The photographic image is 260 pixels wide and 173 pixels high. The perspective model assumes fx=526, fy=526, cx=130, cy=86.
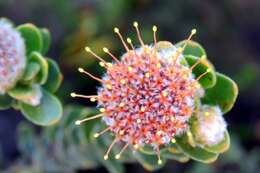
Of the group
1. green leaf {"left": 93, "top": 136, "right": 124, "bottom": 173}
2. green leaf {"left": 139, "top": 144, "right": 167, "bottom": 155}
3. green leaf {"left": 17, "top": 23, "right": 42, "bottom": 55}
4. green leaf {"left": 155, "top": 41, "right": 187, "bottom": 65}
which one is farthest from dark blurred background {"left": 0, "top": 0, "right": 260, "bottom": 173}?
green leaf {"left": 155, "top": 41, "right": 187, "bottom": 65}

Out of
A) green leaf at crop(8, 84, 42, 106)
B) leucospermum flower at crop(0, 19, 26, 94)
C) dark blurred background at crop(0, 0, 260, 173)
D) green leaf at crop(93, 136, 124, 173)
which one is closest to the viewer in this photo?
leucospermum flower at crop(0, 19, 26, 94)

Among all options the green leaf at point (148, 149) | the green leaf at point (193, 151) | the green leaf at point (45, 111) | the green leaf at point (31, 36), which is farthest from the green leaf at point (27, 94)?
the green leaf at point (193, 151)

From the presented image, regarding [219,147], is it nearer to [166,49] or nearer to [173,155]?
[173,155]

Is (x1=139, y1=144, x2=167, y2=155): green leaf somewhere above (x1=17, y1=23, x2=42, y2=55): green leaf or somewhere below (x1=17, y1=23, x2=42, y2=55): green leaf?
below

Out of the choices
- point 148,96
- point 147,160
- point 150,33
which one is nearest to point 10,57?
point 148,96

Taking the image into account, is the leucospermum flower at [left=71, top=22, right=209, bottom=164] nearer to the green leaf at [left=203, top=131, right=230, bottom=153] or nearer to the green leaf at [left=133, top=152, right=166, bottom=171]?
the green leaf at [left=203, top=131, right=230, bottom=153]

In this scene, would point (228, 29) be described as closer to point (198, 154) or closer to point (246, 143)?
point (246, 143)
